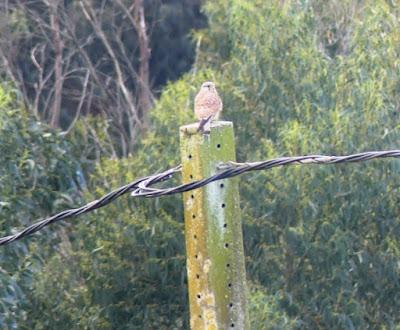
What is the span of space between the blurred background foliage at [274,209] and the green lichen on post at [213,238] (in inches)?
171

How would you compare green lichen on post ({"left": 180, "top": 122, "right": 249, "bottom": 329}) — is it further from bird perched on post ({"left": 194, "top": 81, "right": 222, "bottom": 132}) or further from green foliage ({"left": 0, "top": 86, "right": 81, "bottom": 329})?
green foliage ({"left": 0, "top": 86, "right": 81, "bottom": 329})

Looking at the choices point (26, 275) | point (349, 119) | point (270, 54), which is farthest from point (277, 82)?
point (26, 275)

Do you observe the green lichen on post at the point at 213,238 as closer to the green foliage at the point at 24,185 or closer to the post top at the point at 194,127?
the post top at the point at 194,127

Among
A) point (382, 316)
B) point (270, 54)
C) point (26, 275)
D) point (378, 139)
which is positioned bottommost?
point (382, 316)

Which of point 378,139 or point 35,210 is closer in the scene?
point 35,210

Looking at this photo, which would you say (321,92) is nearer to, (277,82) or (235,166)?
(277,82)

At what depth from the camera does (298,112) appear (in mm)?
9125

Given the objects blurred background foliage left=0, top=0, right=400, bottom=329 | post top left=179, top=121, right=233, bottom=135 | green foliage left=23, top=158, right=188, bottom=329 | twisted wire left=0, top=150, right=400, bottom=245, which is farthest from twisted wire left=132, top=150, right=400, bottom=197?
green foliage left=23, top=158, right=188, bottom=329

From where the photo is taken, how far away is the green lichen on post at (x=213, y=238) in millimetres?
3479

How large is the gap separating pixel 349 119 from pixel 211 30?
3598 millimetres

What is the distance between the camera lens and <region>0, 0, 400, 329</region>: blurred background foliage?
841cm

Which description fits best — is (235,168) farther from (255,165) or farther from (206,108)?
(206,108)

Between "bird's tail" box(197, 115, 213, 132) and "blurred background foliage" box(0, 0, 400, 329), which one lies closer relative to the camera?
"bird's tail" box(197, 115, 213, 132)

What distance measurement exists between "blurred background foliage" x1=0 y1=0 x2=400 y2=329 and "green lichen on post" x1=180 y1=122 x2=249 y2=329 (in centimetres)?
434
